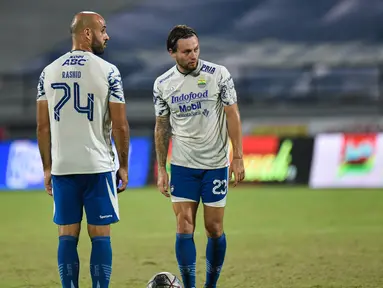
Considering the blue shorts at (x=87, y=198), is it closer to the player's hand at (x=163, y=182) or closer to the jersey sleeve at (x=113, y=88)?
the jersey sleeve at (x=113, y=88)

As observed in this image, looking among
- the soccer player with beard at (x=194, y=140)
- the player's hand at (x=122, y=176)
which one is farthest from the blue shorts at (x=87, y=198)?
the soccer player with beard at (x=194, y=140)

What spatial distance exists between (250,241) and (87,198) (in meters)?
5.08

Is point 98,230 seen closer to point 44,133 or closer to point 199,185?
point 44,133

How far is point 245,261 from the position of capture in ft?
30.0

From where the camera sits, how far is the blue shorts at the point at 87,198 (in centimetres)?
603

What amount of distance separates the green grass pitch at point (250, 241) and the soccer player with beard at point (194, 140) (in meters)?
0.81

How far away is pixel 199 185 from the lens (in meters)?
7.09

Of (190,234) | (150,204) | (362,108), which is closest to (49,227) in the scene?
(150,204)

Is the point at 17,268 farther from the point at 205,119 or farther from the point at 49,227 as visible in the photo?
the point at 49,227

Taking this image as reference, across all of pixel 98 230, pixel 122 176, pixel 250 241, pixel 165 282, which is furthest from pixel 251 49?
pixel 98 230

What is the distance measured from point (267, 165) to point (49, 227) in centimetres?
694

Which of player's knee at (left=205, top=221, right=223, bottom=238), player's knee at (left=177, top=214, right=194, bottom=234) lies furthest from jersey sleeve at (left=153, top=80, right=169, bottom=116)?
player's knee at (left=205, top=221, right=223, bottom=238)

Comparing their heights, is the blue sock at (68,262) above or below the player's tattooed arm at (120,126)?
below

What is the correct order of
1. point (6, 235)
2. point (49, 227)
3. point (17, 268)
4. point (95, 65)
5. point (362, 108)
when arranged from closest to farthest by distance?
point (95, 65) < point (17, 268) < point (6, 235) < point (49, 227) < point (362, 108)
